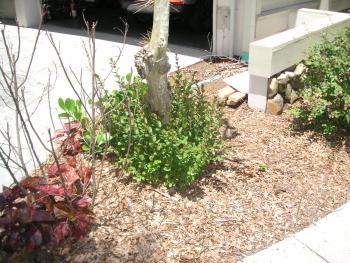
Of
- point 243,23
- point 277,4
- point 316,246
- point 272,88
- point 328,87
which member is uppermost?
point 277,4

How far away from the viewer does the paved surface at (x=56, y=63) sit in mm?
5293

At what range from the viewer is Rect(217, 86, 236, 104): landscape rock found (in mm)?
5359

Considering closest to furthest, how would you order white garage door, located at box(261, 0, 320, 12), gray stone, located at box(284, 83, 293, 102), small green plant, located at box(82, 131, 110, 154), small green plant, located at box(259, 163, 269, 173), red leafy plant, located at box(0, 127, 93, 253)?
red leafy plant, located at box(0, 127, 93, 253)
small green plant, located at box(82, 131, 110, 154)
small green plant, located at box(259, 163, 269, 173)
gray stone, located at box(284, 83, 293, 102)
white garage door, located at box(261, 0, 320, 12)

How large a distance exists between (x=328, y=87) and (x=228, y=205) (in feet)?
6.01

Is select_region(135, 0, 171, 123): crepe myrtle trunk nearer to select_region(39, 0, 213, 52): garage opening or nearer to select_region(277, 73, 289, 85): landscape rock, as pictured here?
select_region(277, 73, 289, 85): landscape rock

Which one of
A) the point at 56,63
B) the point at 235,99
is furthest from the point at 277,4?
the point at 56,63

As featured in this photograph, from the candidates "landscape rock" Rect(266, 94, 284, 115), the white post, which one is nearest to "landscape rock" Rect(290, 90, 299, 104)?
"landscape rock" Rect(266, 94, 284, 115)

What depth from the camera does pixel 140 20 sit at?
35.3ft

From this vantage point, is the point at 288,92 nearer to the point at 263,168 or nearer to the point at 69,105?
the point at 263,168

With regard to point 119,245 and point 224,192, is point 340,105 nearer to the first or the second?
point 224,192

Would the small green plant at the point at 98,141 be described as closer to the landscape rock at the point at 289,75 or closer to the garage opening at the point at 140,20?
the landscape rock at the point at 289,75

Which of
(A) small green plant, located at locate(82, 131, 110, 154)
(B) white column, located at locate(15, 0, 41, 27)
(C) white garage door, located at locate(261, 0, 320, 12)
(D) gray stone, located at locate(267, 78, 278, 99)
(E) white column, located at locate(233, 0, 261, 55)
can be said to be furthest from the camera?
(B) white column, located at locate(15, 0, 41, 27)

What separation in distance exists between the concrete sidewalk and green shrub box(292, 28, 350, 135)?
4.35 feet

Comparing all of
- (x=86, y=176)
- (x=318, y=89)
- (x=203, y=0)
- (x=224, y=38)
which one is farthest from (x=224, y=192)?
(x=203, y=0)
